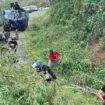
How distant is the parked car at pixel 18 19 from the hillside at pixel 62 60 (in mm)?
469

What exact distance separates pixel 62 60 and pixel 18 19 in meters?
9.08

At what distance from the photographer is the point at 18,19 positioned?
86.6 ft

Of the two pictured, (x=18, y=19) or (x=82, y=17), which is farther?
(x=18, y=19)

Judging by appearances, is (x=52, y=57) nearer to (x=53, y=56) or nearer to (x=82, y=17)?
(x=53, y=56)

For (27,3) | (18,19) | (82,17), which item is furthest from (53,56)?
(27,3)

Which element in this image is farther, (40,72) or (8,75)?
(40,72)

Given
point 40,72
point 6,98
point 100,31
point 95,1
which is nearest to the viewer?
point 6,98

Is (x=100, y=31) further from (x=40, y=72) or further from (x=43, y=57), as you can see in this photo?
(x=40, y=72)

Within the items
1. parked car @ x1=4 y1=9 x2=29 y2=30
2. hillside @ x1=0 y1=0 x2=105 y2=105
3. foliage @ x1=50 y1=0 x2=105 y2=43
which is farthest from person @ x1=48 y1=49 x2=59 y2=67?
parked car @ x1=4 y1=9 x2=29 y2=30

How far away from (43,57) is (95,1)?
4648 millimetres

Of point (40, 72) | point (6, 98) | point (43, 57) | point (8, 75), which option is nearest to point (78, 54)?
point (43, 57)

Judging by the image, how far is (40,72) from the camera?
1470cm

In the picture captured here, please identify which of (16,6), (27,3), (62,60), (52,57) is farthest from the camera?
(27,3)

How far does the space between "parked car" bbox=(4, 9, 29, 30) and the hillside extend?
47 cm
